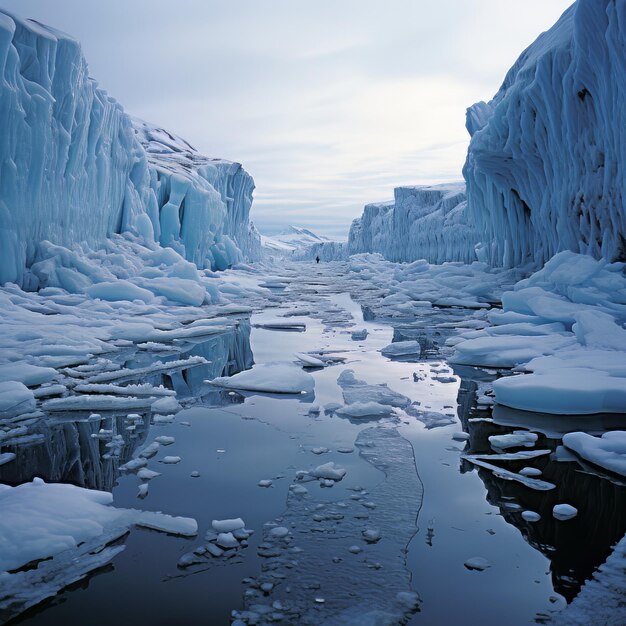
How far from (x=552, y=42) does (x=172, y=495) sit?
41.9 feet

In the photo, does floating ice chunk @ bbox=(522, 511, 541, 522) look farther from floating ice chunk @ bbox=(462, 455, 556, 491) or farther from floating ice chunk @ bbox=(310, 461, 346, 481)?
floating ice chunk @ bbox=(310, 461, 346, 481)

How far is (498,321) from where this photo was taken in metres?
8.77

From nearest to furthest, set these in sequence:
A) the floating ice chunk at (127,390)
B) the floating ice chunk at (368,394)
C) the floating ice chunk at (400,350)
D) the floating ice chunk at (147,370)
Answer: the floating ice chunk at (368,394) < the floating ice chunk at (127,390) < the floating ice chunk at (147,370) < the floating ice chunk at (400,350)

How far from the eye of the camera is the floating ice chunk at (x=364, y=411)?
441 cm

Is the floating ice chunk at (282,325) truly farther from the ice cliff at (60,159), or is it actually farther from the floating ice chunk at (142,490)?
the floating ice chunk at (142,490)

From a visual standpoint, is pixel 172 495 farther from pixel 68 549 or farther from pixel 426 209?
pixel 426 209

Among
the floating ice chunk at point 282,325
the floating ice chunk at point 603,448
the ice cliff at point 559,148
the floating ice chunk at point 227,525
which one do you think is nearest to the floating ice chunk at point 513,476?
the floating ice chunk at point 603,448

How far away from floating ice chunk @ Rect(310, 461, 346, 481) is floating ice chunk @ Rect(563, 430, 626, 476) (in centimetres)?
156

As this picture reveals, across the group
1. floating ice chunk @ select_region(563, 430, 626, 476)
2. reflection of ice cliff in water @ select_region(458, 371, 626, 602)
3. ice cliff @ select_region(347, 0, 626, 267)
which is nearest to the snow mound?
reflection of ice cliff in water @ select_region(458, 371, 626, 602)

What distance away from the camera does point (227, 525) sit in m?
2.55

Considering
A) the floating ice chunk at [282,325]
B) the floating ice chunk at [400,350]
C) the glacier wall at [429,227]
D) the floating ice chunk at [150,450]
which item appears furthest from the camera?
the glacier wall at [429,227]

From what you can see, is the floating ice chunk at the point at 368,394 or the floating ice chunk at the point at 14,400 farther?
the floating ice chunk at the point at 368,394

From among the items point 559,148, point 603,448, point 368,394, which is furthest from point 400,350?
point 559,148

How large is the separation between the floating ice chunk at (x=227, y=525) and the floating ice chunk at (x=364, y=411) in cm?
194
